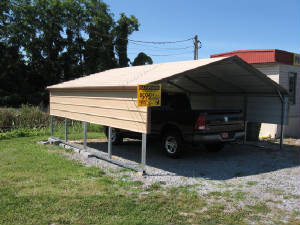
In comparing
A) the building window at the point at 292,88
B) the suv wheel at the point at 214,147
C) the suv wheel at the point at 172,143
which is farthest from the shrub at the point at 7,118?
the building window at the point at 292,88

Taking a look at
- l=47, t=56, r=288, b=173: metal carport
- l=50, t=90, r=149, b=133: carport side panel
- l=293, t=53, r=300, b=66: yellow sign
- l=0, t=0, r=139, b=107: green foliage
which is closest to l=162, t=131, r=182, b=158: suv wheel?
l=47, t=56, r=288, b=173: metal carport

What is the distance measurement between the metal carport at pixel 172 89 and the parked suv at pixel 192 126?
3.54 feet

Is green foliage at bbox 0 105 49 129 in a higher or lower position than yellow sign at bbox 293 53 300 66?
lower

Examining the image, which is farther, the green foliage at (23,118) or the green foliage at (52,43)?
the green foliage at (52,43)

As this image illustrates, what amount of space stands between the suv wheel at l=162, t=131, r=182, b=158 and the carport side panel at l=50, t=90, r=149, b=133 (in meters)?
1.61

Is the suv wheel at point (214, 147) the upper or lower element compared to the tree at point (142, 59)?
lower

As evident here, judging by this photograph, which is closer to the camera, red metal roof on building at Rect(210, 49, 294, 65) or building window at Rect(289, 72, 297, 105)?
red metal roof on building at Rect(210, 49, 294, 65)

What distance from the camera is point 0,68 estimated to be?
30734 millimetres

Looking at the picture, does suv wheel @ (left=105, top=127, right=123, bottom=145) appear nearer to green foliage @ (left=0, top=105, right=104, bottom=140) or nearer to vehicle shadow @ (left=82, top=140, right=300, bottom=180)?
vehicle shadow @ (left=82, top=140, right=300, bottom=180)

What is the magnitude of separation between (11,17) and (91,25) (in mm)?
9109

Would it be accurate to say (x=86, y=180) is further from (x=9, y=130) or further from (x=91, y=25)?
(x=91, y=25)

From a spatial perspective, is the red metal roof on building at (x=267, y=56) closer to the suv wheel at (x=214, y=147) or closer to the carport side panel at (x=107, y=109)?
the suv wheel at (x=214, y=147)

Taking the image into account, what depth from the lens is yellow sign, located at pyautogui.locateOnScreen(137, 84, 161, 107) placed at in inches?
256

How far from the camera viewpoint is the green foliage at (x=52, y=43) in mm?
31672
